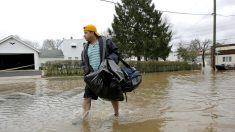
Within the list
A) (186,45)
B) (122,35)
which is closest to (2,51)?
(122,35)

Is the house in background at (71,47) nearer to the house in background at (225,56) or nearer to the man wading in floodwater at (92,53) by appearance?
the house in background at (225,56)

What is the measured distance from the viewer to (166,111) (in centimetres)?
696

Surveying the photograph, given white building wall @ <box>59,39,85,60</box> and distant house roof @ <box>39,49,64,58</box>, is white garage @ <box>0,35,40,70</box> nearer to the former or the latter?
distant house roof @ <box>39,49,64,58</box>

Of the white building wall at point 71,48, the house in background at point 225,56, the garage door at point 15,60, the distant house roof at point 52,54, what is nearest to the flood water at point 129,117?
the garage door at point 15,60

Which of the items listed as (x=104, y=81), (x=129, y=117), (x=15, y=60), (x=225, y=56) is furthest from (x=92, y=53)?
(x=225, y=56)

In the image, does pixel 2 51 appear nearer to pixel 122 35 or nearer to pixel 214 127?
pixel 122 35

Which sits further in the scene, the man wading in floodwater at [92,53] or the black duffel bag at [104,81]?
the man wading in floodwater at [92,53]

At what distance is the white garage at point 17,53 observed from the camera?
39.1 metres

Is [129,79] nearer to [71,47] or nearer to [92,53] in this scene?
[92,53]

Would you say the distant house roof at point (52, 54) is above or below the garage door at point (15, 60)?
above

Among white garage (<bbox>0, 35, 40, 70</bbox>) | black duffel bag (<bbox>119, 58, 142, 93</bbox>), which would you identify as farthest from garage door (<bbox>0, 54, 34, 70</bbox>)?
black duffel bag (<bbox>119, 58, 142, 93</bbox>)

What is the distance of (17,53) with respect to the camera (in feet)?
131

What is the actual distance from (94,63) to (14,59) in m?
40.1

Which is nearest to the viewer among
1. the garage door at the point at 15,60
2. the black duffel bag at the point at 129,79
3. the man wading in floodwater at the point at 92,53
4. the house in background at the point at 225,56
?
the black duffel bag at the point at 129,79
